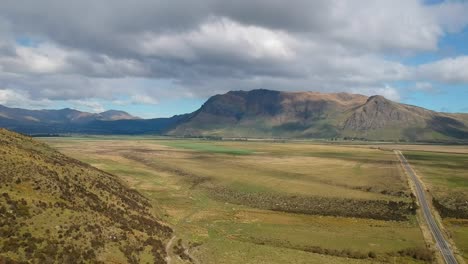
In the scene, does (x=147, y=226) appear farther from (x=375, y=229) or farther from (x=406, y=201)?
(x=406, y=201)

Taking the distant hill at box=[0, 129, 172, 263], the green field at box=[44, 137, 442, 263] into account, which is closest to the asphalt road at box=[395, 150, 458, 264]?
the green field at box=[44, 137, 442, 263]

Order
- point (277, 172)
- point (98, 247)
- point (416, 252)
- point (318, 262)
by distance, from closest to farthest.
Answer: point (98, 247) → point (318, 262) → point (416, 252) → point (277, 172)

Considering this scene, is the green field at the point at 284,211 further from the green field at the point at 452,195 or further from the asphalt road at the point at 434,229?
the green field at the point at 452,195

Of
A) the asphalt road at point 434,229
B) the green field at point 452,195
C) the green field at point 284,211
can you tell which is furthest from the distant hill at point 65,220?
the green field at point 452,195

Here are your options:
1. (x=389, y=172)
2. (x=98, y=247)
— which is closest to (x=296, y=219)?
(x=98, y=247)

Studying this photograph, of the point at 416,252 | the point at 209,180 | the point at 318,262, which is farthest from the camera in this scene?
the point at 209,180
